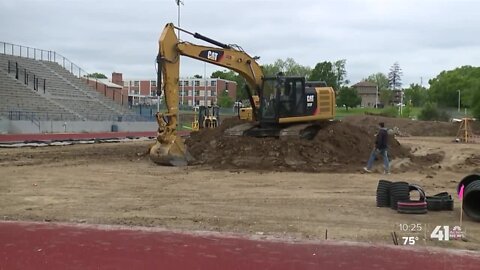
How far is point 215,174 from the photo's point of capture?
18.4 m

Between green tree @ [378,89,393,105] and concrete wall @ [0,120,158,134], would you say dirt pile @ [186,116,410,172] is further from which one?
green tree @ [378,89,393,105]

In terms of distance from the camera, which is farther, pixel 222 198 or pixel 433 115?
pixel 433 115

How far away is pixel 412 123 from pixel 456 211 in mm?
54976

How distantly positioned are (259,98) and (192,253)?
51.6 ft

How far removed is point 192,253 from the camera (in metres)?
7.94

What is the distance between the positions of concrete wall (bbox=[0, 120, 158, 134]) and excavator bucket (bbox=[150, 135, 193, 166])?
77.5 ft

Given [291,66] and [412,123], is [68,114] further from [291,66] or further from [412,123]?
[291,66]

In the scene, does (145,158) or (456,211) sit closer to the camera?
(456,211)

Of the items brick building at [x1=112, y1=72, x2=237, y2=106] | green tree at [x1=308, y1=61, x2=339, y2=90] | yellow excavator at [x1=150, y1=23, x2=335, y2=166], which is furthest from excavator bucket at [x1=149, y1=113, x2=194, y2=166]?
brick building at [x1=112, y1=72, x2=237, y2=106]

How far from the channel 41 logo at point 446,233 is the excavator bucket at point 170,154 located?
12.0 metres

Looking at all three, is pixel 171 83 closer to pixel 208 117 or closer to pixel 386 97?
pixel 208 117

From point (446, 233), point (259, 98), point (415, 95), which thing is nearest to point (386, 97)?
point (415, 95)

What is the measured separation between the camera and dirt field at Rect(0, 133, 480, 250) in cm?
1007

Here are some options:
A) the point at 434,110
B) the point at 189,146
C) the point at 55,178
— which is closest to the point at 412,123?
the point at 434,110
